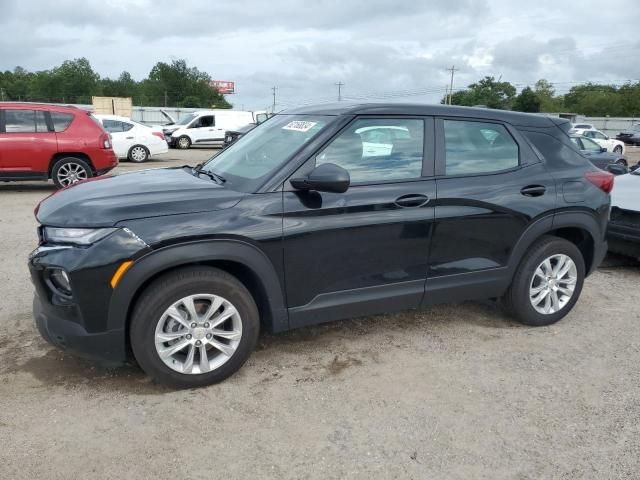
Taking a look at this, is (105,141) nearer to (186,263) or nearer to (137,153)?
(137,153)

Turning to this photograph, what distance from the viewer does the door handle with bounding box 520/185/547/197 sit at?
409cm

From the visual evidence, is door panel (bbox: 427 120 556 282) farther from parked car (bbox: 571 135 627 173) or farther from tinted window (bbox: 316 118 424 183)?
parked car (bbox: 571 135 627 173)

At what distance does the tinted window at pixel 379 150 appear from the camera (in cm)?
359

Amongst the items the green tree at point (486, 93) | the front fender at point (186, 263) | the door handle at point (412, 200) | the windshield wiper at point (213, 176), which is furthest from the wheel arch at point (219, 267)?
the green tree at point (486, 93)

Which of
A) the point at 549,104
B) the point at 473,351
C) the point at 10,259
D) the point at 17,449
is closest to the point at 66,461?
the point at 17,449

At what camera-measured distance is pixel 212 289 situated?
3195mm

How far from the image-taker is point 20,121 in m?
9.98

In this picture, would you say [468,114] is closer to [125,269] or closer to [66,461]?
[125,269]

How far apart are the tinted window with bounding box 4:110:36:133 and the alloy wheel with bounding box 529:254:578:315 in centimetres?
936

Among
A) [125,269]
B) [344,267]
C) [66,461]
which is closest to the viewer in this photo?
[66,461]

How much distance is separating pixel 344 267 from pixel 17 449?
2071 millimetres

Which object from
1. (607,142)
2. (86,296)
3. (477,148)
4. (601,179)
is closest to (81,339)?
(86,296)

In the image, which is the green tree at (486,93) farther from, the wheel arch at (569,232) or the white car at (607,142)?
the wheel arch at (569,232)

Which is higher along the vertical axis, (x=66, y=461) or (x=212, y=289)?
(x=212, y=289)
